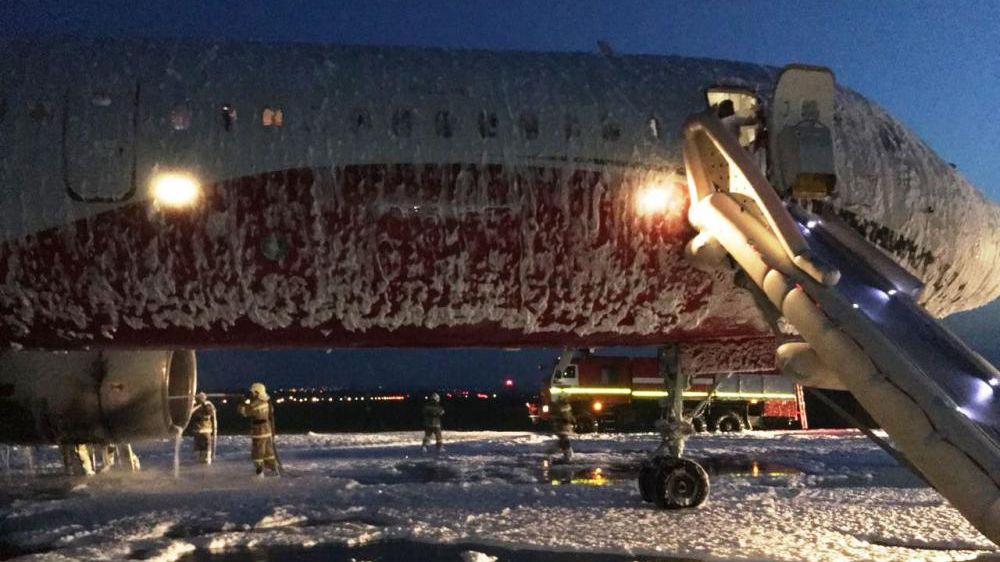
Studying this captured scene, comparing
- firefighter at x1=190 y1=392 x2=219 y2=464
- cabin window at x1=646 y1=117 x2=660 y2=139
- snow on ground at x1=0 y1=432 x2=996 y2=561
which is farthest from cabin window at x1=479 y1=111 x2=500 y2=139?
firefighter at x1=190 y1=392 x2=219 y2=464

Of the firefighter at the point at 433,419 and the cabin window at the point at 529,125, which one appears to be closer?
the cabin window at the point at 529,125

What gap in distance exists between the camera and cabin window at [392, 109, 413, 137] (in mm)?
8344

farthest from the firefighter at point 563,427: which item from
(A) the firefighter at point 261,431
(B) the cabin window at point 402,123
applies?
(B) the cabin window at point 402,123

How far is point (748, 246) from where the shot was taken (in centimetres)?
743

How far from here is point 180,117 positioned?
8203 millimetres

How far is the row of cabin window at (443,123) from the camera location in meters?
8.24

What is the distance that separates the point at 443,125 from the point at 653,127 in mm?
2113

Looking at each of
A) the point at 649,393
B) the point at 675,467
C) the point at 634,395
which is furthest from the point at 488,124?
the point at 649,393

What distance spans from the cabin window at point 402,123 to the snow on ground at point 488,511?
13.2ft

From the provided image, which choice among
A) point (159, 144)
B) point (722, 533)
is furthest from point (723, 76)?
point (159, 144)

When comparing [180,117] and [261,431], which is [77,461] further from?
[180,117]

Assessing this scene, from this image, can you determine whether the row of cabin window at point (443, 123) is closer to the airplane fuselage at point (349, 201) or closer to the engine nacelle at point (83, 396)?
the airplane fuselage at point (349, 201)

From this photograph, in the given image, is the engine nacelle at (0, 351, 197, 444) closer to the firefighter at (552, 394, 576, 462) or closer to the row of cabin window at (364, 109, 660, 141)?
the row of cabin window at (364, 109, 660, 141)

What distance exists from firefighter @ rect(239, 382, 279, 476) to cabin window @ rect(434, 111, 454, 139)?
8986 millimetres
